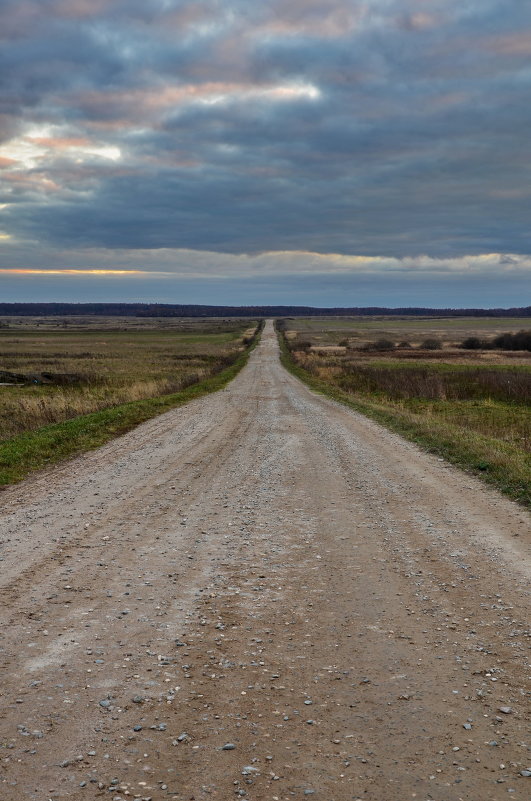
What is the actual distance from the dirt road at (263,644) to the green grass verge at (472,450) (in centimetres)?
90

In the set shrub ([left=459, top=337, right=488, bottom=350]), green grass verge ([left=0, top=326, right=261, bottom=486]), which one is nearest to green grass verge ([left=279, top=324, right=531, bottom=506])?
green grass verge ([left=0, top=326, right=261, bottom=486])

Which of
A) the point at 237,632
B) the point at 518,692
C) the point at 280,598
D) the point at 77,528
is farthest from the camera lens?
the point at 77,528

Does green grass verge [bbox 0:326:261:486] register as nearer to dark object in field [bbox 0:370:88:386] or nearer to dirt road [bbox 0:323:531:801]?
dirt road [bbox 0:323:531:801]

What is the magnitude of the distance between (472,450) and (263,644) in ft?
31.7

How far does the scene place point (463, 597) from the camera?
19.7ft

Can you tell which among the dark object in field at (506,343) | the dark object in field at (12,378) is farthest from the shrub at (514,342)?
the dark object in field at (12,378)

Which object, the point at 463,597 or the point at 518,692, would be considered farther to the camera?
the point at 463,597

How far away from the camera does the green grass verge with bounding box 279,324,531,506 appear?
10.7 meters

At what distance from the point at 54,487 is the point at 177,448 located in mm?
4221

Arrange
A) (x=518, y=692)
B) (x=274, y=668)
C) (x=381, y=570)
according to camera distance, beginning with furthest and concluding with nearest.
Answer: (x=381, y=570), (x=274, y=668), (x=518, y=692)

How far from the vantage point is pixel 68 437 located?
15.4m

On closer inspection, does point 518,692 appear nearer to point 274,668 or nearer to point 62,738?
point 274,668

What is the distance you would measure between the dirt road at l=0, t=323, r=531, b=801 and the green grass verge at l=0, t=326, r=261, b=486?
237cm

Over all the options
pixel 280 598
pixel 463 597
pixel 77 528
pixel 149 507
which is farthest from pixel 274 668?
pixel 149 507
